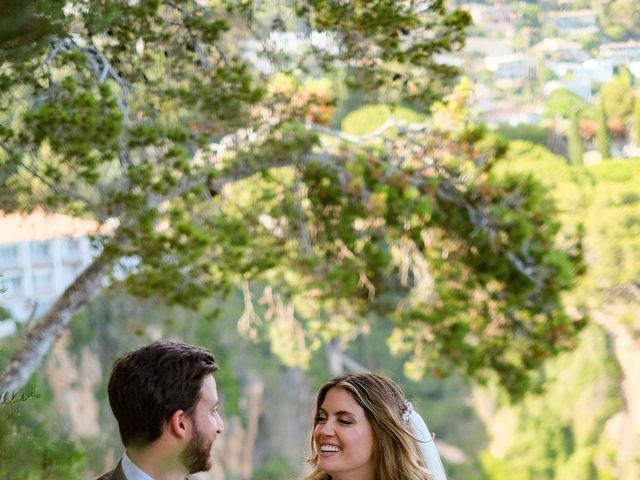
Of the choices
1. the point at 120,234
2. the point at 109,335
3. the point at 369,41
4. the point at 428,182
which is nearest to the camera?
the point at 120,234

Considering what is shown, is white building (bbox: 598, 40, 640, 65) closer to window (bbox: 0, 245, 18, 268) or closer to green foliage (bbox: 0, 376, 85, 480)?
window (bbox: 0, 245, 18, 268)

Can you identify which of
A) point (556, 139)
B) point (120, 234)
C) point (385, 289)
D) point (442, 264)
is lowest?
point (556, 139)

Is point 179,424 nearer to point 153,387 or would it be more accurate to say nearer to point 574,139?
point 153,387

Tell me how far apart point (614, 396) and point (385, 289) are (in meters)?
7.05

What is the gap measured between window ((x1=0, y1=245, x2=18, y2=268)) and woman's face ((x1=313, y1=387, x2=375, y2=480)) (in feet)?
34.9

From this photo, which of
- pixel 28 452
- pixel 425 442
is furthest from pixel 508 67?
pixel 28 452

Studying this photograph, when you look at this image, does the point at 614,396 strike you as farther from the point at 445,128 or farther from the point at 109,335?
the point at 445,128

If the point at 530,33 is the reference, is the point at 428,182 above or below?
above

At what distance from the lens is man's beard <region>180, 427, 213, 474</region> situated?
1609 millimetres

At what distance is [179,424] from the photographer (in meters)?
1.60

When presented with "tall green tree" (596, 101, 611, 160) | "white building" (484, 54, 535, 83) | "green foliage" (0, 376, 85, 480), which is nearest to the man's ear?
"green foliage" (0, 376, 85, 480)

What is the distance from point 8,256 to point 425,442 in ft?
35.9

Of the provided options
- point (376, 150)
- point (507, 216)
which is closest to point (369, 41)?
point (376, 150)

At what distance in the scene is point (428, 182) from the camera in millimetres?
5359
